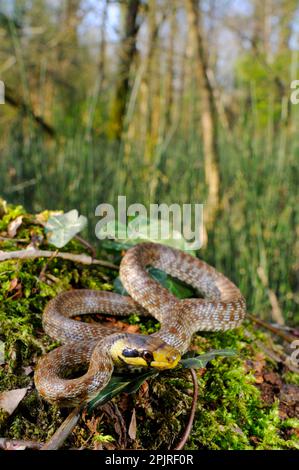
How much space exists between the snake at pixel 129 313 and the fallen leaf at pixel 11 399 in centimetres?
6

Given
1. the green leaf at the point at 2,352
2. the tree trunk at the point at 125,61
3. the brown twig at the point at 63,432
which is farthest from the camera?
the tree trunk at the point at 125,61

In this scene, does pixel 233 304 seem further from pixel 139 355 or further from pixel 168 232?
pixel 139 355

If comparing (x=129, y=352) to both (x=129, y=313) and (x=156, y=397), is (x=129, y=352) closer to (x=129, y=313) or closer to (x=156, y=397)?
(x=156, y=397)

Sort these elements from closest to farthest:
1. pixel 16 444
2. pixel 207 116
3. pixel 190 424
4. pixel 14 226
Result: pixel 16 444
pixel 190 424
pixel 14 226
pixel 207 116

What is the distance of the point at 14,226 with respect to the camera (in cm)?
210

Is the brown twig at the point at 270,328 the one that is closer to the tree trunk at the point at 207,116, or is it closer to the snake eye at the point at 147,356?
A: the snake eye at the point at 147,356

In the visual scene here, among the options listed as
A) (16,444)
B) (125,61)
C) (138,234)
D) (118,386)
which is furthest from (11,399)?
(125,61)

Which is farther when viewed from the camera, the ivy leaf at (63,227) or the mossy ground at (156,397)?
the ivy leaf at (63,227)

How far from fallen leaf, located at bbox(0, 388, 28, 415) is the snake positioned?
0.20 ft

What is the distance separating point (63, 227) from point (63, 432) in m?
0.98

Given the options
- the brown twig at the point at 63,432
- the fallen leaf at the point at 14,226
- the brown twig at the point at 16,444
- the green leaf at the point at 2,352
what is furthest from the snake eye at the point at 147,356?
the fallen leaf at the point at 14,226

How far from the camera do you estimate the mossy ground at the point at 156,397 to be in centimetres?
132

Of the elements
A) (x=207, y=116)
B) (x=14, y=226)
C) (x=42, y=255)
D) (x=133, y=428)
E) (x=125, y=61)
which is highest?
(x=125, y=61)
